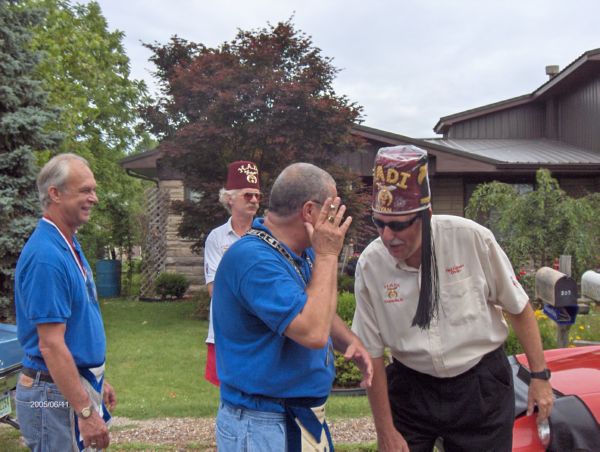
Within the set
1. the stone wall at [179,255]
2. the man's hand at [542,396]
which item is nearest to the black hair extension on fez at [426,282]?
the man's hand at [542,396]

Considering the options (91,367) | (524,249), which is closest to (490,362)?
(91,367)

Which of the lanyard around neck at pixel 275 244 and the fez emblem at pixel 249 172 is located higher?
the fez emblem at pixel 249 172

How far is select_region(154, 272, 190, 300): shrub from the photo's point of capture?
15617 mm

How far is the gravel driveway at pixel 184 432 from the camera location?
5215mm

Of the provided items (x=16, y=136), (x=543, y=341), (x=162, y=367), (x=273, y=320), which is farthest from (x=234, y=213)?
(x=16, y=136)

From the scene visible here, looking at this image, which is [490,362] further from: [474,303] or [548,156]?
[548,156]

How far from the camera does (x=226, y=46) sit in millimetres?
11648

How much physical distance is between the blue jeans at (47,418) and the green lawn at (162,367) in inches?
129

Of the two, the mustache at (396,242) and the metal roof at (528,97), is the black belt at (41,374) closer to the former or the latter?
the mustache at (396,242)

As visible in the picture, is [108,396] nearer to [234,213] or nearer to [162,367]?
[234,213]

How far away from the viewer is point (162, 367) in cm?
838

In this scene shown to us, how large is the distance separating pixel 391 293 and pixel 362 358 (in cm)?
35

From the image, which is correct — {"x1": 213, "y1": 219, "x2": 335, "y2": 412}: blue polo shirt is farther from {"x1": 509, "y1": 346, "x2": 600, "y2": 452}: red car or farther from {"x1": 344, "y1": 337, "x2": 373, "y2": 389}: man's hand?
{"x1": 509, "y1": 346, "x2": 600, "y2": 452}: red car

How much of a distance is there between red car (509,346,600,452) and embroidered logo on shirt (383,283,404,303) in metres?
0.93
